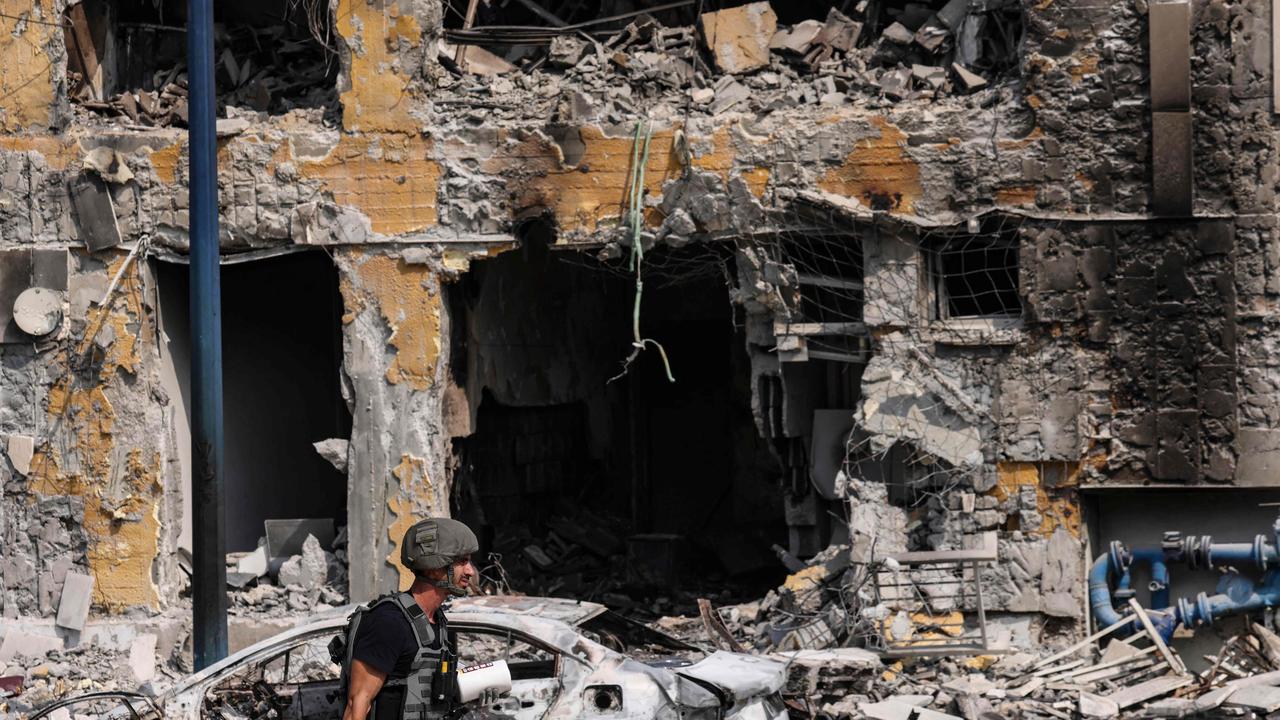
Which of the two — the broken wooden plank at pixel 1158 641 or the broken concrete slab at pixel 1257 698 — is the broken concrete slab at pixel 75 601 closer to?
the broken wooden plank at pixel 1158 641

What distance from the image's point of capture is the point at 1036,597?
10930 mm

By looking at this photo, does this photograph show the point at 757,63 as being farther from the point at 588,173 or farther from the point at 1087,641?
the point at 1087,641

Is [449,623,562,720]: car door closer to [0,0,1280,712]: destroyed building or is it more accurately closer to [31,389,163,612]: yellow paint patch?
[0,0,1280,712]: destroyed building

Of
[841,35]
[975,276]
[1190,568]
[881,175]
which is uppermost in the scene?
[841,35]

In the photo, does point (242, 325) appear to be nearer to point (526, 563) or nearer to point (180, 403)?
point (180, 403)

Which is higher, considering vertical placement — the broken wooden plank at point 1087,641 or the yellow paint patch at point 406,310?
the yellow paint patch at point 406,310

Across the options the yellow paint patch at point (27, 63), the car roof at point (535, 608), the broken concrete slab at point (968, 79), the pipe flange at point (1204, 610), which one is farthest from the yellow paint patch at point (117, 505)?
the pipe flange at point (1204, 610)

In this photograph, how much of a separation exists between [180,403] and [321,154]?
2.32 metres

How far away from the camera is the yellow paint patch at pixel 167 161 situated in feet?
39.3

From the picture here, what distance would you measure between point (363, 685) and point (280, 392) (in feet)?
30.3

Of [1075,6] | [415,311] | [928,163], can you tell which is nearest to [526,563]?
[415,311]

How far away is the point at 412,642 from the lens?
18.4ft

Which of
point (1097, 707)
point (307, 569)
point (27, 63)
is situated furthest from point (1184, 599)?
point (27, 63)

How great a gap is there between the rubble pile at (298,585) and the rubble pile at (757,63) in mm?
3577
